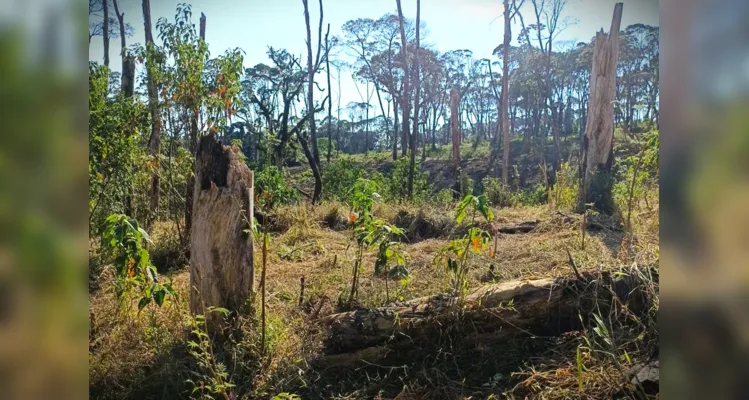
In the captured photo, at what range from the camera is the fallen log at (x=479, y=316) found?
7.84 ft

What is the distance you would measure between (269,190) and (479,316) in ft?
11.2

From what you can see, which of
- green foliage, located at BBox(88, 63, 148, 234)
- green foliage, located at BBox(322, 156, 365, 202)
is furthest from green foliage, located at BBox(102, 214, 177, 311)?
green foliage, located at BBox(322, 156, 365, 202)

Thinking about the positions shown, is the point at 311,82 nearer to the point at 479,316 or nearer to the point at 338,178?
the point at 338,178

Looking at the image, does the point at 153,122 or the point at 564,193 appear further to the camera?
the point at 564,193

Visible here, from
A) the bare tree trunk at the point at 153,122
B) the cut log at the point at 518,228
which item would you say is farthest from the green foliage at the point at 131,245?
the cut log at the point at 518,228

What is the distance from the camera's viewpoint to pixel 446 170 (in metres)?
16.2

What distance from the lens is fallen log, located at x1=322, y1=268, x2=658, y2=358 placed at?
2.39m

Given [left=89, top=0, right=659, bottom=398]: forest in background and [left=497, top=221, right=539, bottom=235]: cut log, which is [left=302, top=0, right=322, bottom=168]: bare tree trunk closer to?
[left=89, top=0, right=659, bottom=398]: forest in background

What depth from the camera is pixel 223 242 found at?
2.51 metres

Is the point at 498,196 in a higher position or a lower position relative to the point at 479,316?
higher

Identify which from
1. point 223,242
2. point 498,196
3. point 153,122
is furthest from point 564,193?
point 223,242

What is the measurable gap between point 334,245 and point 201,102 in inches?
67.6

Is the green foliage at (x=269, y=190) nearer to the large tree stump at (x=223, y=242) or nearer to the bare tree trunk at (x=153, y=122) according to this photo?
the bare tree trunk at (x=153, y=122)
